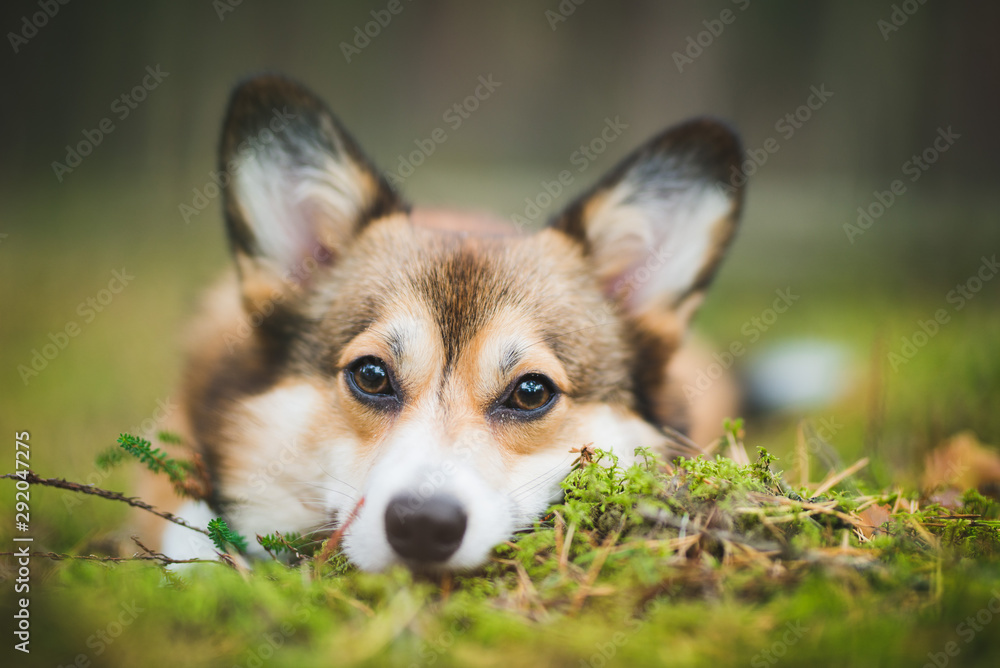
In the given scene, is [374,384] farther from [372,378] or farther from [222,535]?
[222,535]

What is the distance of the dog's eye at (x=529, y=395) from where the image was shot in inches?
95.5

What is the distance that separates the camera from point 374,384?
241 cm

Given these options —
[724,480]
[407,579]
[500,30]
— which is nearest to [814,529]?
[724,480]

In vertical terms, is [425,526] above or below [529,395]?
below

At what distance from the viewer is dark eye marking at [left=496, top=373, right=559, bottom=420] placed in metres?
2.41

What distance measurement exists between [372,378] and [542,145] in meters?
8.87

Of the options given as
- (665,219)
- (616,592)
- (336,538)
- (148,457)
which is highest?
(665,219)

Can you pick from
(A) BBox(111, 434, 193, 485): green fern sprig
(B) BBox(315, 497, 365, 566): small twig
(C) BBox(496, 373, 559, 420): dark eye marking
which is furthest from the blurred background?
(B) BBox(315, 497, 365, 566): small twig

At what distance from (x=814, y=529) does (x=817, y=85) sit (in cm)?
909

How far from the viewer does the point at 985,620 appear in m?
1.41

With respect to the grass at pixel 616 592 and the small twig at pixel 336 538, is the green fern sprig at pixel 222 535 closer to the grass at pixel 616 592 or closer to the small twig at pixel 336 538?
the grass at pixel 616 592

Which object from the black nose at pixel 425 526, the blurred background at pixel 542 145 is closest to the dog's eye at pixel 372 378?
the black nose at pixel 425 526

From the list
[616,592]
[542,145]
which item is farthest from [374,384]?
[542,145]

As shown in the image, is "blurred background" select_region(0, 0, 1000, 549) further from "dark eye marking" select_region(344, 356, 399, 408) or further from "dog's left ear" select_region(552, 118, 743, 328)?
"dark eye marking" select_region(344, 356, 399, 408)
